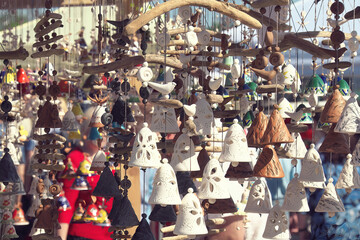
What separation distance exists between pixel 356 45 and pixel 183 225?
0.95m

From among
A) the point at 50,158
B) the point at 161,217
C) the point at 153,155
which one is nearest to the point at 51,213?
the point at 50,158

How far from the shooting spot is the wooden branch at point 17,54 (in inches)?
145

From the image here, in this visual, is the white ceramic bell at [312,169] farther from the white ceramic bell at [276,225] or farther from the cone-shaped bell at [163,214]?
→ the cone-shaped bell at [163,214]

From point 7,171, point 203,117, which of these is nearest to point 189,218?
point 203,117

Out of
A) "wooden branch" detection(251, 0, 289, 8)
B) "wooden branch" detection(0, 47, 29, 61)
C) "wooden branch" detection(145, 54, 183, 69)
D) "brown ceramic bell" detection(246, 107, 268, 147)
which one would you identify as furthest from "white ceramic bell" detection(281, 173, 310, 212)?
"wooden branch" detection(0, 47, 29, 61)

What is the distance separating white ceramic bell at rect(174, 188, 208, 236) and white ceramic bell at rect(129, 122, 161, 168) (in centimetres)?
18

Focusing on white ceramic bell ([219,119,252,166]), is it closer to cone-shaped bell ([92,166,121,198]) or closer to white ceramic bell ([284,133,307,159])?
white ceramic bell ([284,133,307,159])

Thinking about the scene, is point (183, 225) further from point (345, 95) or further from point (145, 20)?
point (345, 95)

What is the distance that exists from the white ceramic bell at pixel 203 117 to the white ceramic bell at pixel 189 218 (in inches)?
9.7

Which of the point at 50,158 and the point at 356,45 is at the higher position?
the point at 356,45

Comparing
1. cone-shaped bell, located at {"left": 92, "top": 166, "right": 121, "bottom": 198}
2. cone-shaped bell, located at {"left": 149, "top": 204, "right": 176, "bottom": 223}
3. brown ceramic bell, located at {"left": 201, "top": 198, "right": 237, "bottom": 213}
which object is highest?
cone-shaped bell, located at {"left": 92, "top": 166, "right": 121, "bottom": 198}

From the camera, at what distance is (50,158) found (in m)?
4.02

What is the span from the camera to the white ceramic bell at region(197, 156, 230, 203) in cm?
323

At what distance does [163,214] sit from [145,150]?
1.29ft
